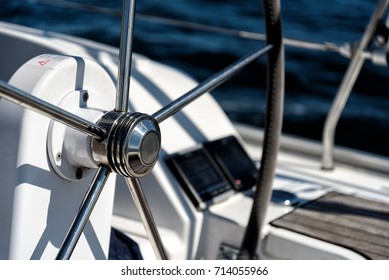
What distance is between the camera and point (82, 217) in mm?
830

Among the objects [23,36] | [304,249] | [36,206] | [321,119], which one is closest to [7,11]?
[321,119]

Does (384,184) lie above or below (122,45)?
below

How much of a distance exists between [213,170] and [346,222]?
27cm

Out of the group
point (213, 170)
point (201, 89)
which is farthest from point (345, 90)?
point (201, 89)

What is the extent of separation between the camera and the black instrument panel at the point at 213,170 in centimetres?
144

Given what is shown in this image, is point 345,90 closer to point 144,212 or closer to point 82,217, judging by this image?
point 144,212

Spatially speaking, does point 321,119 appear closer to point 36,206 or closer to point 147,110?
point 147,110

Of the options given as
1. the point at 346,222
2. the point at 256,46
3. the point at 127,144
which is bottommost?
the point at 346,222

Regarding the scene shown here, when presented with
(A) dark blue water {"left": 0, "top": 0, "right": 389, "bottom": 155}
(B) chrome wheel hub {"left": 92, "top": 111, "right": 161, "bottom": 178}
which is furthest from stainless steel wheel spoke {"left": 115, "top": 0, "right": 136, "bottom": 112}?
(A) dark blue water {"left": 0, "top": 0, "right": 389, "bottom": 155}

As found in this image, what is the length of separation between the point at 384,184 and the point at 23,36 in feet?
2.78

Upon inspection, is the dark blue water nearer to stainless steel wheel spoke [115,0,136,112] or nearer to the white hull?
the white hull

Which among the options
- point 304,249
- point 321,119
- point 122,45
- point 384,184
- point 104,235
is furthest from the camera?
point 321,119

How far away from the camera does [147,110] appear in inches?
57.6

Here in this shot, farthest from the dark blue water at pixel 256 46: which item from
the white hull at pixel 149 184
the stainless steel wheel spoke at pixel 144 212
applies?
the stainless steel wheel spoke at pixel 144 212
